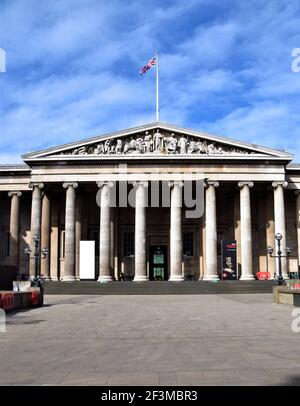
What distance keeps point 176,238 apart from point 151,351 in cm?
3695

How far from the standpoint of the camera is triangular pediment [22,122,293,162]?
50375 millimetres

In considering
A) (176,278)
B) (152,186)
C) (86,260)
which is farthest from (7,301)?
(152,186)

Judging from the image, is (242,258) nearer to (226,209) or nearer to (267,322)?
(226,209)

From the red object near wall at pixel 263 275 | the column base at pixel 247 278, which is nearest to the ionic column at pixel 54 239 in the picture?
the column base at pixel 247 278

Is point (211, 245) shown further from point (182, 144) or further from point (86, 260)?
point (86, 260)

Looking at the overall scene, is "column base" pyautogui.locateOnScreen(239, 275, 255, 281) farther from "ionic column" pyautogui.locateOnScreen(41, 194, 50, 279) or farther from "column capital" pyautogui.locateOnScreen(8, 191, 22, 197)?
"column capital" pyautogui.locateOnScreen(8, 191, 22, 197)

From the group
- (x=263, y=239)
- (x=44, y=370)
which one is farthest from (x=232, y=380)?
(x=263, y=239)

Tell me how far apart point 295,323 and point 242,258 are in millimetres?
31950

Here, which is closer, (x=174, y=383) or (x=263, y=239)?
(x=174, y=383)

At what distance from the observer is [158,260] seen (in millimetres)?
58000

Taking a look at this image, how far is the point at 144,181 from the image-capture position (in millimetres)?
50188

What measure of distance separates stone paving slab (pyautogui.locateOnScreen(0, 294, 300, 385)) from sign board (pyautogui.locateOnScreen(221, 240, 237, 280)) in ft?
90.3

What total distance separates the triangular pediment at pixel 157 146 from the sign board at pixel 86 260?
883 centimetres

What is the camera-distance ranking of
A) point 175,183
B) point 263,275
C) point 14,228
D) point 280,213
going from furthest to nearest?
point 14,228 → point 263,275 → point 175,183 → point 280,213
